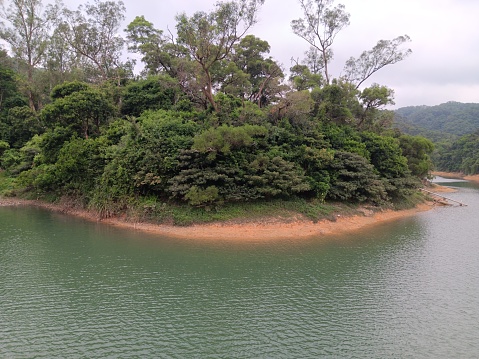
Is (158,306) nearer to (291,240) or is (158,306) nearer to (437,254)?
(291,240)

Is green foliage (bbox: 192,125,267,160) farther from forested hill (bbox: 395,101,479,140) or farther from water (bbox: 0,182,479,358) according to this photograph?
forested hill (bbox: 395,101,479,140)

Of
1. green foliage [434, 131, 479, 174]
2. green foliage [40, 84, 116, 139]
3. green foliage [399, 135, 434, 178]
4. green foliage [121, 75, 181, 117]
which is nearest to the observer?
green foliage [40, 84, 116, 139]

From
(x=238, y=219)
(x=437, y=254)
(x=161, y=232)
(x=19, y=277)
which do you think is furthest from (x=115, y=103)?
(x=437, y=254)

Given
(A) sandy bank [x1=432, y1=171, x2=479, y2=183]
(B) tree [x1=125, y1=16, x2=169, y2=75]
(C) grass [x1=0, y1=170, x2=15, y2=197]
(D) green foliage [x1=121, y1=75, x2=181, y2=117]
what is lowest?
(A) sandy bank [x1=432, y1=171, x2=479, y2=183]

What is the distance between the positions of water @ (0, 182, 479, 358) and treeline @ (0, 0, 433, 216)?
487cm

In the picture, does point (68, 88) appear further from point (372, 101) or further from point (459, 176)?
point (459, 176)

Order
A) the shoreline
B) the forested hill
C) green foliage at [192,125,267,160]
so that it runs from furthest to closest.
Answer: the forested hill → green foliage at [192,125,267,160] → the shoreline

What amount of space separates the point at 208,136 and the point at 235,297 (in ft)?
40.8

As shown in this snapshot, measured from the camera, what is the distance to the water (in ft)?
34.5

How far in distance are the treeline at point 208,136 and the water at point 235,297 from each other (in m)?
4.87

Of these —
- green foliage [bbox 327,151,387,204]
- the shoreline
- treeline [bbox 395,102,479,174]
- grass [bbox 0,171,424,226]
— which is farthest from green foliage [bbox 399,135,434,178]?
treeline [bbox 395,102,479,174]

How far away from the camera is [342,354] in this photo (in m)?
10.1

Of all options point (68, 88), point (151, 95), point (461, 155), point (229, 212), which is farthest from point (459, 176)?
point (68, 88)

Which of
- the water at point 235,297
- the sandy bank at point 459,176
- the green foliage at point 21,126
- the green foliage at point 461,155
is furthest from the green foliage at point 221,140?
the green foliage at point 461,155
